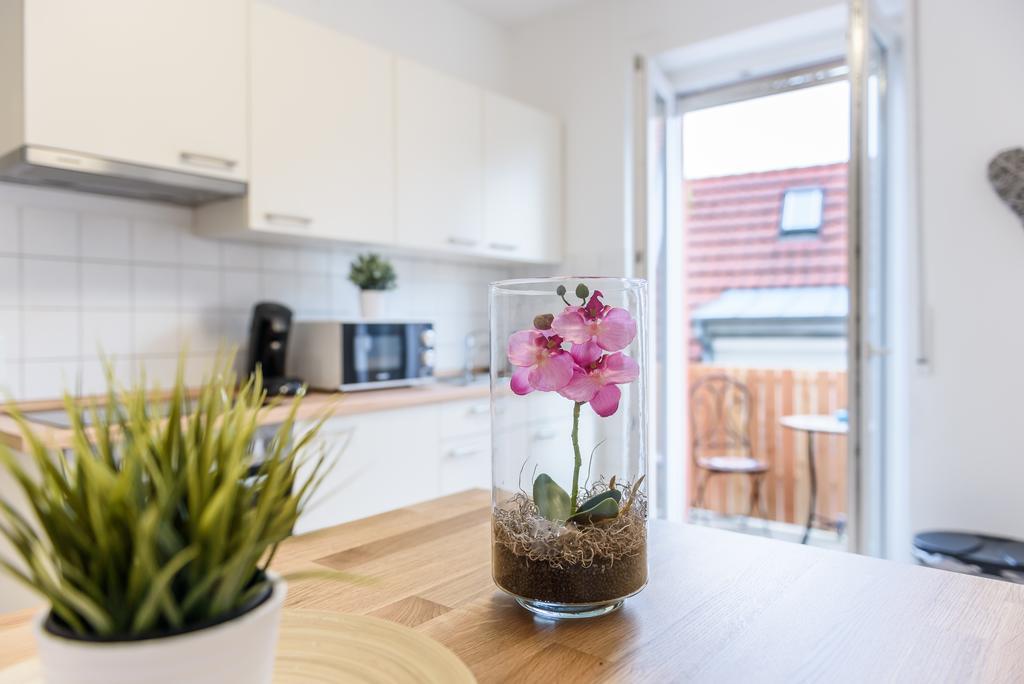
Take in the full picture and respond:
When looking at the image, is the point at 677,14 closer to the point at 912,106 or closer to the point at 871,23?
the point at 871,23

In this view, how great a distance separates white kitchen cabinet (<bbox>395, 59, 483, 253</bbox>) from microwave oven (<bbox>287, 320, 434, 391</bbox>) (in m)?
0.37

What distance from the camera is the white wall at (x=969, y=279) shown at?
2307 mm

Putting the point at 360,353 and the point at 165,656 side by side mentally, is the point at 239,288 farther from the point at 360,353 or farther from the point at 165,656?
the point at 165,656

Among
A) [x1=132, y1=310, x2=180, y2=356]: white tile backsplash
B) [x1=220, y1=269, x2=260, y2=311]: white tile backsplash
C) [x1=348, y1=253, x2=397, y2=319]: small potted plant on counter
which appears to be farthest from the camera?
[x1=348, y1=253, x2=397, y2=319]: small potted plant on counter

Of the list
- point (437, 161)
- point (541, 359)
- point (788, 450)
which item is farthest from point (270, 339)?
point (788, 450)

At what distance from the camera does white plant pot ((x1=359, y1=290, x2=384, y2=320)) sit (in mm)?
2654

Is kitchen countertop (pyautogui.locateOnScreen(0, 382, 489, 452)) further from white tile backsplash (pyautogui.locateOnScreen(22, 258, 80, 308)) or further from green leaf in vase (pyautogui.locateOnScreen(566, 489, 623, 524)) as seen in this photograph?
green leaf in vase (pyautogui.locateOnScreen(566, 489, 623, 524))

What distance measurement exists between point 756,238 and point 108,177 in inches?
165

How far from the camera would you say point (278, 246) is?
2656 mm

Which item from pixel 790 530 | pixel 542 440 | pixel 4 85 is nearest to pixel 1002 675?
pixel 542 440

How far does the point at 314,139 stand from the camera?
235 cm

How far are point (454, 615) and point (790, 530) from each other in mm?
3688

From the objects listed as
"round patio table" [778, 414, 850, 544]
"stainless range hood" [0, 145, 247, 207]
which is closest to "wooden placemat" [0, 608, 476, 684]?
"stainless range hood" [0, 145, 247, 207]

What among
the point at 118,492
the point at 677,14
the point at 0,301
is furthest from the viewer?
the point at 677,14
